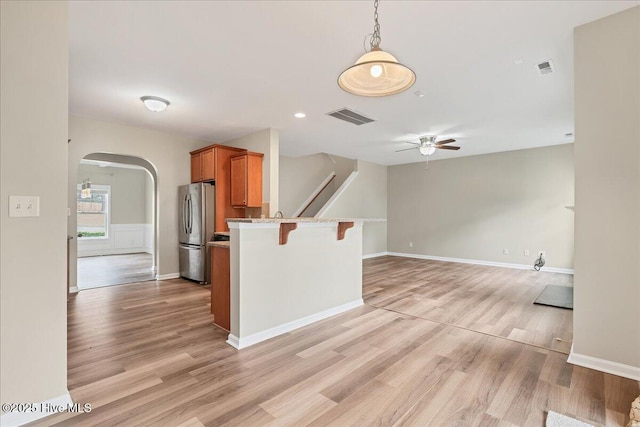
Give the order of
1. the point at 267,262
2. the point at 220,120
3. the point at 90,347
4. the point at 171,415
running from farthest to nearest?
the point at 220,120 < the point at 267,262 < the point at 90,347 < the point at 171,415

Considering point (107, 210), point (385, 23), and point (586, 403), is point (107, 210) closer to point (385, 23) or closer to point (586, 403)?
point (385, 23)

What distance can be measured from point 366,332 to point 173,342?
194 centimetres

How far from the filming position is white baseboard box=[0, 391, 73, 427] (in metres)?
1.70

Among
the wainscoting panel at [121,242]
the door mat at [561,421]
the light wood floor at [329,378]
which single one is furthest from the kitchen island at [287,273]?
the wainscoting panel at [121,242]

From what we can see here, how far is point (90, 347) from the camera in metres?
2.79

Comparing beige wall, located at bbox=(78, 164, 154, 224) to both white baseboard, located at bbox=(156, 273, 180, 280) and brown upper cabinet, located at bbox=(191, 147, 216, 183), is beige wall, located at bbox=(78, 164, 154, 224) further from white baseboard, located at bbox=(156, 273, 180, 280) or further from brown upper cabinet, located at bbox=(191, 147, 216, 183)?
white baseboard, located at bbox=(156, 273, 180, 280)

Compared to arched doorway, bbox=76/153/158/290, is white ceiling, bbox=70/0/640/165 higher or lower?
higher

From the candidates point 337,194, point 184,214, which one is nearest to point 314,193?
point 337,194

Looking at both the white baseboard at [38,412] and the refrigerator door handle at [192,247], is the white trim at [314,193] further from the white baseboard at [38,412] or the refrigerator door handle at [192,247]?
the white baseboard at [38,412]

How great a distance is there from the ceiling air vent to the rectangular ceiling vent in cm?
229

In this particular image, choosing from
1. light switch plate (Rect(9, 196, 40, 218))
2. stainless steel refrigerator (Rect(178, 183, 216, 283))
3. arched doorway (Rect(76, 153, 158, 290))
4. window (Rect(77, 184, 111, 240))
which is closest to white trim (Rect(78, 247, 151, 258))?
arched doorway (Rect(76, 153, 158, 290))

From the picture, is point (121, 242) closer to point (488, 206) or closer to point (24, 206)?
point (24, 206)

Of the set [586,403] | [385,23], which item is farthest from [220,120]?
[586,403]

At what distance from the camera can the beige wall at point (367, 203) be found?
8110 millimetres
